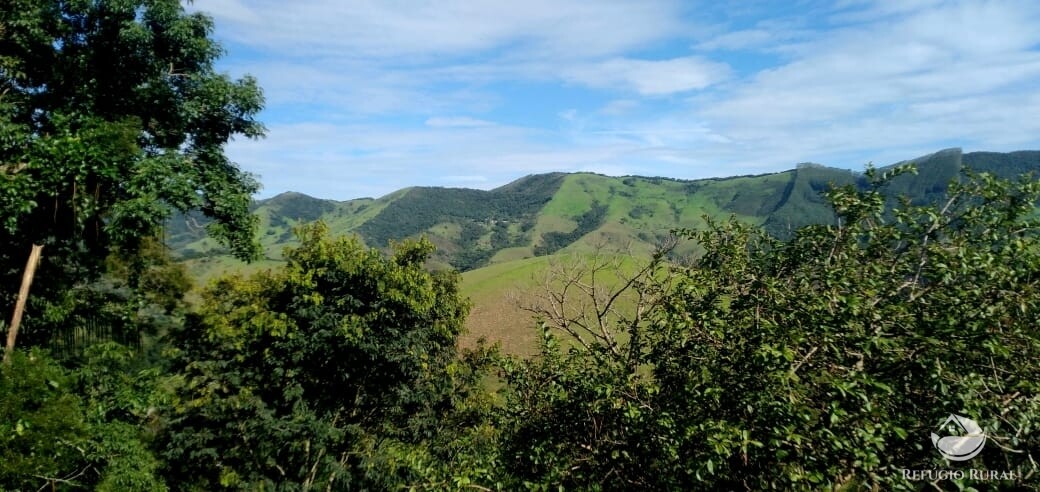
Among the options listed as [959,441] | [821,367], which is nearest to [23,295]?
[821,367]

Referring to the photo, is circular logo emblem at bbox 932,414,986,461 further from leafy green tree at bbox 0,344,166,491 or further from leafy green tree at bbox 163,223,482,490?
leafy green tree at bbox 163,223,482,490

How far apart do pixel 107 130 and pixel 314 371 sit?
8.89 meters

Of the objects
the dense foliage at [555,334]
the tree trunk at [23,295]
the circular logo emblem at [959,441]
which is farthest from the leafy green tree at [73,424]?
the circular logo emblem at [959,441]

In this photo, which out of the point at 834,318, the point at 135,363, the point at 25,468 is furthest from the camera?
the point at 135,363

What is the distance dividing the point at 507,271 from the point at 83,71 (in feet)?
327

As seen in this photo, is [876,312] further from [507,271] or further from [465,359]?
[507,271]

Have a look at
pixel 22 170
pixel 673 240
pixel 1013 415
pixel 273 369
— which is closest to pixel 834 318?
pixel 1013 415

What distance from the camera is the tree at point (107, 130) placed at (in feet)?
26.1

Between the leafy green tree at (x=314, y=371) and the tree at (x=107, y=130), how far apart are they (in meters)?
4.50

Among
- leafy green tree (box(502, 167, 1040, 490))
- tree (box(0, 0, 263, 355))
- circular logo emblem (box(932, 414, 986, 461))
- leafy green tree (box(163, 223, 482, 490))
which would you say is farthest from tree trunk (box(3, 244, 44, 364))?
circular logo emblem (box(932, 414, 986, 461))

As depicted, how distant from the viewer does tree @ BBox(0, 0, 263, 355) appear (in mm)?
7953

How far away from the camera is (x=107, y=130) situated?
821 centimetres

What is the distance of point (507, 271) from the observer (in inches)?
4259

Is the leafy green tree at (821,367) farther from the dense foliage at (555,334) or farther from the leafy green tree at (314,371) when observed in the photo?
the leafy green tree at (314,371)
